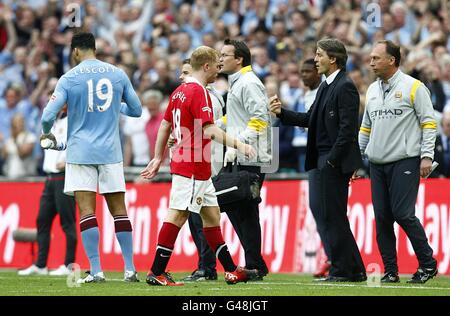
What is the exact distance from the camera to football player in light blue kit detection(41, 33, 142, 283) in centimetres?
1258

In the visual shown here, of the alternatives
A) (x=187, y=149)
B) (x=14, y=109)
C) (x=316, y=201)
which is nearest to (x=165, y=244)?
(x=187, y=149)

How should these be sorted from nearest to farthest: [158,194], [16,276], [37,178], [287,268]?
1. [16,276]
2. [287,268]
3. [158,194]
4. [37,178]

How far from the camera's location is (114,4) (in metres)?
25.9

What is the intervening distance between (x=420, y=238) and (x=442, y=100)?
5.66m

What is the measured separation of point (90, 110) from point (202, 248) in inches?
94.0

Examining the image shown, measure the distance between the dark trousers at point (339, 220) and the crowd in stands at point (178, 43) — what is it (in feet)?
14.2

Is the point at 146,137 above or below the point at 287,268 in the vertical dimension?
above

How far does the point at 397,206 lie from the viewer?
12.7 metres

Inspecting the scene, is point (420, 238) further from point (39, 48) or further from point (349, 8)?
point (39, 48)

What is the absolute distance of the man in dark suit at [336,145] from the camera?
1250 cm

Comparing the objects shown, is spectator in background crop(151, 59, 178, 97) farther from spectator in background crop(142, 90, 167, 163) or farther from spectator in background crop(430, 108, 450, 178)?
spectator in background crop(430, 108, 450, 178)

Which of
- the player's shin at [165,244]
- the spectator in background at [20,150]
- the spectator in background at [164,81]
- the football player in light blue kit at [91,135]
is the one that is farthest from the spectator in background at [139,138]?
the player's shin at [165,244]

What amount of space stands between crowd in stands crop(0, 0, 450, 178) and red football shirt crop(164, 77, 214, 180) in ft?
18.9
